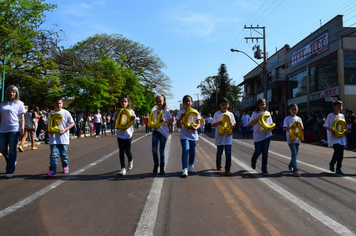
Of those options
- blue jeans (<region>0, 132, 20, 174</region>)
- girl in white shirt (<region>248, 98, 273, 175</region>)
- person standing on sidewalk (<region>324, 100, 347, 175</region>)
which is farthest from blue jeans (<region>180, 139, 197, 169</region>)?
blue jeans (<region>0, 132, 20, 174</region>)

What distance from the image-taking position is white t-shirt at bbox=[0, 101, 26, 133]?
6512mm

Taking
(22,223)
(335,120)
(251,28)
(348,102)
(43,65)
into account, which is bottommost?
(22,223)

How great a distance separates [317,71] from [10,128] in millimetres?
27306

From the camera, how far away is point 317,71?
27578 mm

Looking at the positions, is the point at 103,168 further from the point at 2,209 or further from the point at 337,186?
the point at 337,186

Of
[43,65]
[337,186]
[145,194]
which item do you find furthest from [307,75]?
[145,194]

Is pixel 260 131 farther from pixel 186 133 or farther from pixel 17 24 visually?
pixel 17 24

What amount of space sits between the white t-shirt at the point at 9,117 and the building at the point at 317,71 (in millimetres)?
18863

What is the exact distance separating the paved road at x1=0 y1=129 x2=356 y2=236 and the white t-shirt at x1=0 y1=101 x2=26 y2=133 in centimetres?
111

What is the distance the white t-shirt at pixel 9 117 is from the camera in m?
6.51

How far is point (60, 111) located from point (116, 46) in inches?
1582

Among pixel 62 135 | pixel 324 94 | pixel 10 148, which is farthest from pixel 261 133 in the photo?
pixel 324 94

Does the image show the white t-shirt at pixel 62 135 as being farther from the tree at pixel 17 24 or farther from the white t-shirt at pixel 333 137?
the tree at pixel 17 24

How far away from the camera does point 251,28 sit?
31578mm
